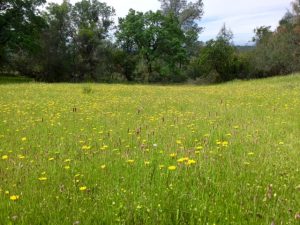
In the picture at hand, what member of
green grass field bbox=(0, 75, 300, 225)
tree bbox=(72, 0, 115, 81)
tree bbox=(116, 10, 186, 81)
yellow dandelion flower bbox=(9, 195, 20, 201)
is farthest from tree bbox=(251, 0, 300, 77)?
yellow dandelion flower bbox=(9, 195, 20, 201)

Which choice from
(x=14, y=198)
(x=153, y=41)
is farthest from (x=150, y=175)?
(x=153, y=41)

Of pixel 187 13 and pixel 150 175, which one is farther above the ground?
pixel 187 13

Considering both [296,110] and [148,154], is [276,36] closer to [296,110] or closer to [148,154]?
[296,110]

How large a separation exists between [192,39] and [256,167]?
218 feet

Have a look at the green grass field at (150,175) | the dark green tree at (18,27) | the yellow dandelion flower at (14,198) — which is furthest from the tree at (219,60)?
the yellow dandelion flower at (14,198)

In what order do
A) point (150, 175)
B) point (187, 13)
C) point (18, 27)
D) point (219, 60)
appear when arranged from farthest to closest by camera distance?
point (187, 13) < point (219, 60) < point (18, 27) < point (150, 175)

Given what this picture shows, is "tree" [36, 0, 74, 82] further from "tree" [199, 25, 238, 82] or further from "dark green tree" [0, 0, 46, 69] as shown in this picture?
"tree" [199, 25, 238, 82]

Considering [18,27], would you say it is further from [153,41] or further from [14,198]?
[14,198]

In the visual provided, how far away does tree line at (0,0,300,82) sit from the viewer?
45.7 metres

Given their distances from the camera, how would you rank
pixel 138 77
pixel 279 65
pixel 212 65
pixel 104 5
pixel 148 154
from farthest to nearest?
pixel 104 5 < pixel 138 77 < pixel 212 65 < pixel 279 65 < pixel 148 154

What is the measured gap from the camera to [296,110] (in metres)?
12.1

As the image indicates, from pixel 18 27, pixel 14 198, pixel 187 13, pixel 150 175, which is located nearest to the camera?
pixel 14 198

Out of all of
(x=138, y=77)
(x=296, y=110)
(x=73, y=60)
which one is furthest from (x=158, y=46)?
(x=296, y=110)

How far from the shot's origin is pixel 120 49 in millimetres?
55219
